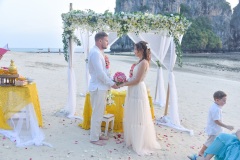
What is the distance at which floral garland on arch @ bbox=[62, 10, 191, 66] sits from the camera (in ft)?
25.4

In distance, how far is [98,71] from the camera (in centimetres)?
612

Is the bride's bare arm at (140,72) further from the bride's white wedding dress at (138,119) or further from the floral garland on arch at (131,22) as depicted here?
the floral garland on arch at (131,22)

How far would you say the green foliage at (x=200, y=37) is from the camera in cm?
10928


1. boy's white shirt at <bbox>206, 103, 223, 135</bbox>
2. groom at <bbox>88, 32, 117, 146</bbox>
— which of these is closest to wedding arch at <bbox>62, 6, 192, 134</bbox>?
groom at <bbox>88, 32, 117, 146</bbox>

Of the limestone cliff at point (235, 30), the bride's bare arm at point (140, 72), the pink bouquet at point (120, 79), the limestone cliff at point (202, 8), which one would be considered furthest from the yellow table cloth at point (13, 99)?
the limestone cliff at point (235, 30)

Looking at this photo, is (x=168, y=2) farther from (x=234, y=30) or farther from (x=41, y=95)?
(x=41, y=95)

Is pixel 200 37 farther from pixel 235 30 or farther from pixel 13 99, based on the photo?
pixel 13 99

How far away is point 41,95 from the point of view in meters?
12.2

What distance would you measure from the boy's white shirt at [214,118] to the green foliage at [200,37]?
9757cm

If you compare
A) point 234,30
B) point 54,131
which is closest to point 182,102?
point 54,131

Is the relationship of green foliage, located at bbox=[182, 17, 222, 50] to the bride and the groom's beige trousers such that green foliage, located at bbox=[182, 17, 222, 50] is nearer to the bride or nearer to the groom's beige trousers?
the bride

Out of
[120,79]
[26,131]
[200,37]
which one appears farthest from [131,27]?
[200,37]

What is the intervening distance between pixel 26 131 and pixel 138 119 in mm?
2656

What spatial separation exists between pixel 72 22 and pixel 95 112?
320 centimetres
